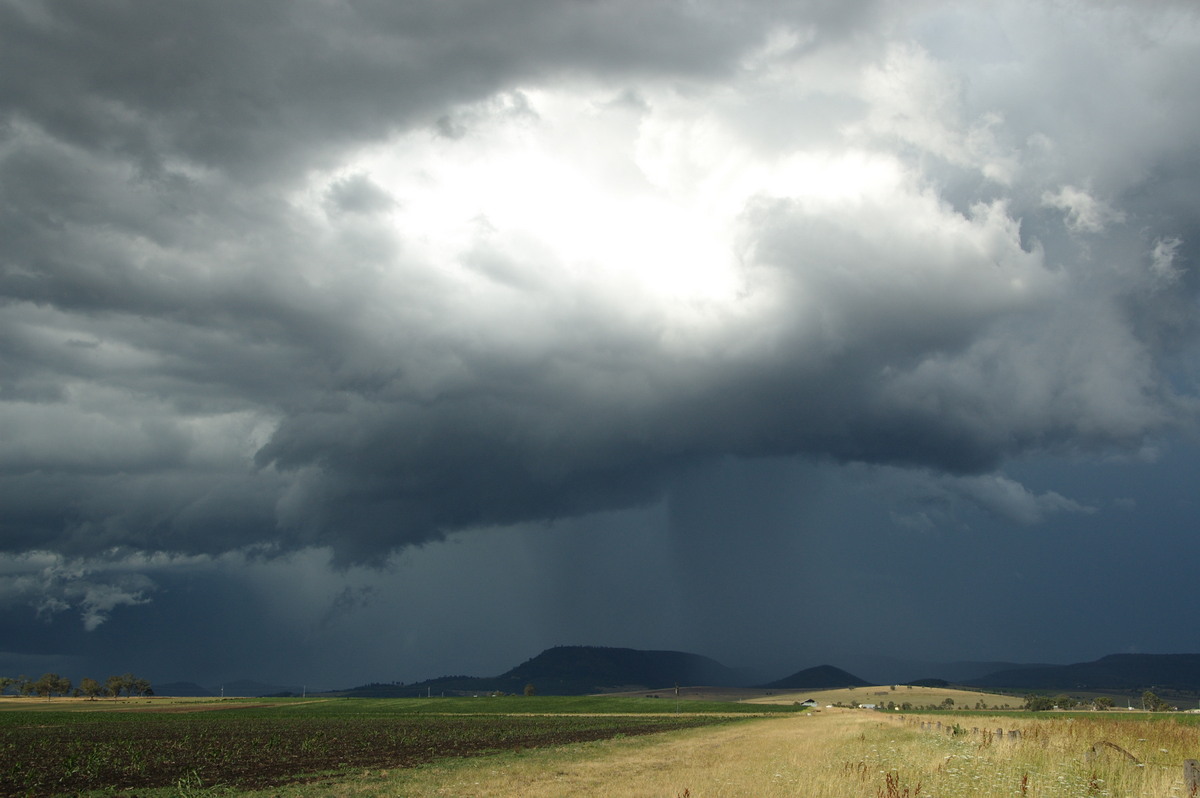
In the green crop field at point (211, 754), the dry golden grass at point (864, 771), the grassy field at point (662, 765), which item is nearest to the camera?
the dry golden grass at point (864, 771)

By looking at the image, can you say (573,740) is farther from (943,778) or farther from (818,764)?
(943,778)

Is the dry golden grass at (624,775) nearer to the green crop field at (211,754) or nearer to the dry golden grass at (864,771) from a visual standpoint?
the dry golden grass at (864,771)

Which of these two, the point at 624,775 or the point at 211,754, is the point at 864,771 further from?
the point at 211,754

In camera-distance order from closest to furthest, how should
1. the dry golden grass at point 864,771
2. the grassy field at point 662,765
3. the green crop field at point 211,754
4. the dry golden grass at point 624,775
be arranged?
the dry golden grass at point 864,771 → the grassy field at point 662,765 → the dry golden grass at point 624,775 → the green crop field at point 211,754

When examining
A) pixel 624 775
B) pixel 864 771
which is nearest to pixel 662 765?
pixel 624 775

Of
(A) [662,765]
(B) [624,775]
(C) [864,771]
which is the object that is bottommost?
(A) [662,765]

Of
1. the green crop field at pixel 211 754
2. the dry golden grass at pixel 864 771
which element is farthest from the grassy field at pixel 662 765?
the green crop field at pixel 211 754

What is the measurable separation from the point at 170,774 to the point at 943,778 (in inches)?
1619

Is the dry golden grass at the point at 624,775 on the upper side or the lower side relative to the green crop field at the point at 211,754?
upper

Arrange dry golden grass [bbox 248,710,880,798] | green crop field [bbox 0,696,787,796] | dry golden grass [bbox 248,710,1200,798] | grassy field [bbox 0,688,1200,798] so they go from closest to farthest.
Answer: dry golden grass [bbox 248,710,1200,798] < grassy field [bbox 0,688,1200,798] < dry golden grass [bbox 248,710,880,798] < green crop field [bbox 0,696,787,796]

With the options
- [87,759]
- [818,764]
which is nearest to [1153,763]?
[818,764]

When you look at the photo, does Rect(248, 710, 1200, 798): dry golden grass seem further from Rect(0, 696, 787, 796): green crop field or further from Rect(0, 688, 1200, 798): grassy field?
Rect(0, 696, 787, 796): green crop field

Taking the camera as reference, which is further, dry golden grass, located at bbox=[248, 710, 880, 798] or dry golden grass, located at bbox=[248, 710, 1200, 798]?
dry golden grass, located at bbox=[248, 710, 880, 798]

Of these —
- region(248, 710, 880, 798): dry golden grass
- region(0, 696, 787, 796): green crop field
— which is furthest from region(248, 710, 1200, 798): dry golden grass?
region(0, 696, 787, 796): green crop field
